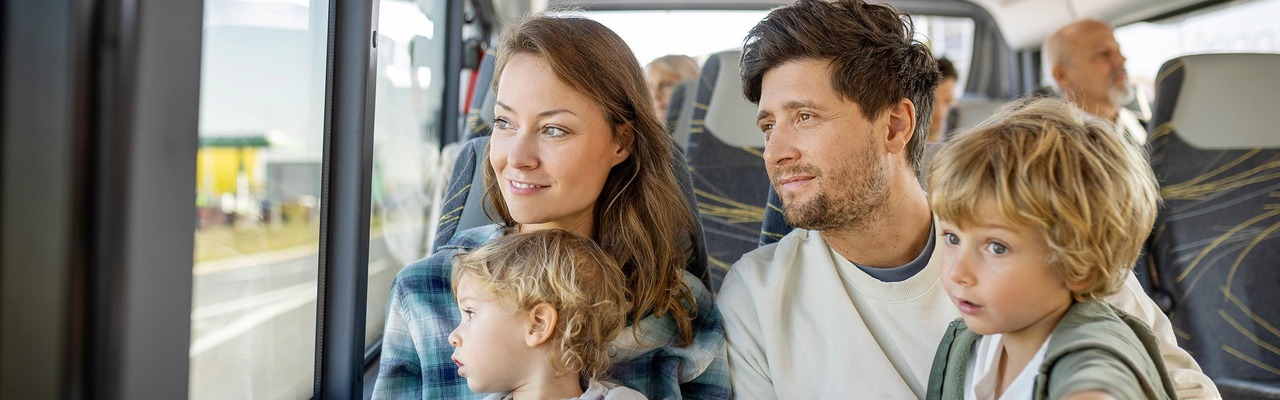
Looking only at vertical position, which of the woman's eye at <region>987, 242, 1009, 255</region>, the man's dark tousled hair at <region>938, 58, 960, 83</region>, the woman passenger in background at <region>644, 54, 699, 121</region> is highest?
the man's dark tousled hair at <region>938, 58, 960, 83</region>

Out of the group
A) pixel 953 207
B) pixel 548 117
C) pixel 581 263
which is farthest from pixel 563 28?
pixel 953 207

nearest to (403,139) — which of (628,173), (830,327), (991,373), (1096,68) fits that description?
(628,173)

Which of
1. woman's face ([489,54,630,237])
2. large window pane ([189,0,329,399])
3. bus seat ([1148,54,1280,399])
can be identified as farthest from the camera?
bus seat ([1148,54,1280,399])

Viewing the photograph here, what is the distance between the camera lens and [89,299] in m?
0.83

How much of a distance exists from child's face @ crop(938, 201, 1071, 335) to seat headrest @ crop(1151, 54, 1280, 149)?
1915 millimetres

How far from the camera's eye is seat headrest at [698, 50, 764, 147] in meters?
2.49

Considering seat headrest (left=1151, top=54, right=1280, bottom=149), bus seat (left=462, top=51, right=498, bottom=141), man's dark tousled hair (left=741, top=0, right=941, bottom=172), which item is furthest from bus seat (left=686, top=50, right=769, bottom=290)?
seat headrest (left=1151, top=54, right=1280, bottom=149)

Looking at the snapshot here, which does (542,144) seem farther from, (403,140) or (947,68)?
(947,68)

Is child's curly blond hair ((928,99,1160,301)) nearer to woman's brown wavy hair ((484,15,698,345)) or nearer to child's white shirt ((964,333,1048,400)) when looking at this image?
child's white shirt ((964,333,1048,400))

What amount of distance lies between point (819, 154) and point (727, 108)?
35.8 inches

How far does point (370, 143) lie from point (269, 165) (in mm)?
360

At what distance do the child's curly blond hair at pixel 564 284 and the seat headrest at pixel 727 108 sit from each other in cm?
111

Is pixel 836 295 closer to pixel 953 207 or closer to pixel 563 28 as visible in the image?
pixel 953 207

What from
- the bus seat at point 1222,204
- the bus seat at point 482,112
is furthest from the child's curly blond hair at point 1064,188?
the bus seat at point 1222,204
